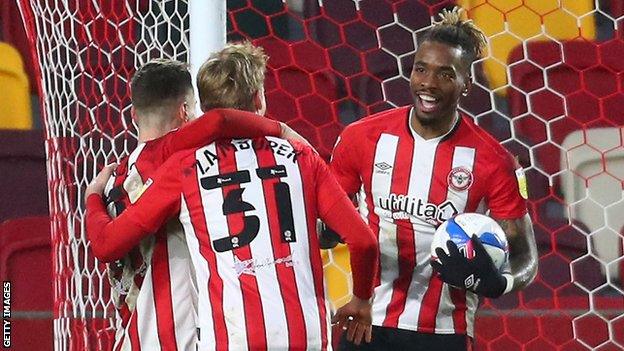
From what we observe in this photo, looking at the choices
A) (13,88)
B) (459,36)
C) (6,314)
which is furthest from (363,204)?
(13,88)

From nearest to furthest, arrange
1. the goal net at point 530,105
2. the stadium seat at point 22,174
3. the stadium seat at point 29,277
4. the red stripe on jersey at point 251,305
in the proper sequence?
the red stripe on jersey at point 251,305, the goal net at point 530,105, the stadium seat at point 29,277, the stadium seat at point 22,174

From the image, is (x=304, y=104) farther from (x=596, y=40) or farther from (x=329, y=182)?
(x=329, y=182)

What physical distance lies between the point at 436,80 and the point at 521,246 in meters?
0.41

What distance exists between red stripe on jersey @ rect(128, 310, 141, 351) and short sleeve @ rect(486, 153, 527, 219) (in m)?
0.81

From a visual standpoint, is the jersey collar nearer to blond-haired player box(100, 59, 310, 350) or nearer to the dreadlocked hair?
the dreadlocked hair

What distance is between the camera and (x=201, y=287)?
2.00 metres

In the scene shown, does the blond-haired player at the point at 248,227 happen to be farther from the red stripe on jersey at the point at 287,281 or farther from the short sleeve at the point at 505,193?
the short sleeve at the point at 505,193

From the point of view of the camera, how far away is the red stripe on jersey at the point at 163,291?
2092 mm

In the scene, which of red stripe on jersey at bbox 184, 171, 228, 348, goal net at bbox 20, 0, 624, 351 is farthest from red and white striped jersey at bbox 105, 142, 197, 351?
goal net at bbox 20, 0, 624, 351

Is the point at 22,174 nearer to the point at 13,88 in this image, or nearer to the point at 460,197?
the point at 13,88

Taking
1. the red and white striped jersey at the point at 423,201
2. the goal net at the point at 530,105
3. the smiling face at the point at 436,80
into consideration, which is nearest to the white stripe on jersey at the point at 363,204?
the red and white striped jersey at the point at 423,201

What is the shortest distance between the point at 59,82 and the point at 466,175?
4.68 feet

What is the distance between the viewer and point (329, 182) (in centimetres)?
203

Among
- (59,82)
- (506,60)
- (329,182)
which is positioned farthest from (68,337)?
(506,60)
